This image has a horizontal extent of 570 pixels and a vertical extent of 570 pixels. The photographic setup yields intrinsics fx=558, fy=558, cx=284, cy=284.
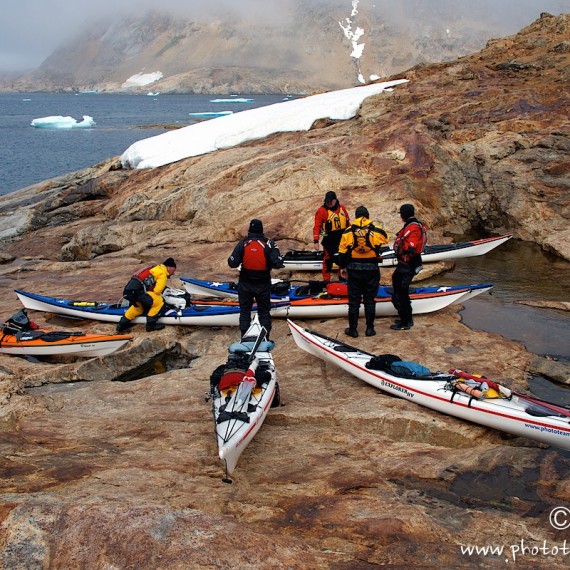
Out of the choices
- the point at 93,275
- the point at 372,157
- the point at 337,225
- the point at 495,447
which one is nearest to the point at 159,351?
the point at 337,225

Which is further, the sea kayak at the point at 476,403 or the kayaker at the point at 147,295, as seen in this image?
the kayaker at the point at 147,295

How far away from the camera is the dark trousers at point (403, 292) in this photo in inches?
343

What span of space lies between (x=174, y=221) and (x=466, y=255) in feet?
28.6

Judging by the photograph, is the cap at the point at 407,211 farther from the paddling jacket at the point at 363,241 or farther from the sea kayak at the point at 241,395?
the sea kayak at the point at 241,395

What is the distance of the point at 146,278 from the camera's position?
9930 millimetres

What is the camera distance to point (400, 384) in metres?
6.86

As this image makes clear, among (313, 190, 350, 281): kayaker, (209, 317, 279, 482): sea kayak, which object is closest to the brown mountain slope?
(313, 190, 350, 281): kayaker

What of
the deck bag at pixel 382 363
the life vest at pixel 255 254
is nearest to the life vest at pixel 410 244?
the deck bag at pixel 382 363

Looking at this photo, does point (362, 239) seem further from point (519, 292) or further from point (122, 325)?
point (519, 292)

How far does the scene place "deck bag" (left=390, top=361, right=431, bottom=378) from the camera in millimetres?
6859

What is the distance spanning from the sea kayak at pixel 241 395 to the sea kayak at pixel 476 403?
4.22 feet

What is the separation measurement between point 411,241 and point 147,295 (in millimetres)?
4663

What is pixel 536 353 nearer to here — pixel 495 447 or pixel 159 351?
pixel 495 447

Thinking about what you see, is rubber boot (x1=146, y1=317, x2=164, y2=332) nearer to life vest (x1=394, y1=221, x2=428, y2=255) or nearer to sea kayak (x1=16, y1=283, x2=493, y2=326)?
sea kayak (x1=16, y1=283, x2=493, y2=326)
